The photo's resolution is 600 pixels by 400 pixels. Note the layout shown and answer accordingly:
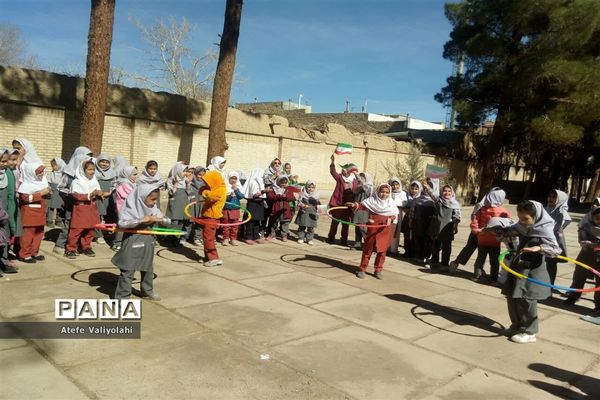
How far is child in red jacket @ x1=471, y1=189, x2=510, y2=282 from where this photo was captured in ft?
28.8

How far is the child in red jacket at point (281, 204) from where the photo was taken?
11180 millimetres

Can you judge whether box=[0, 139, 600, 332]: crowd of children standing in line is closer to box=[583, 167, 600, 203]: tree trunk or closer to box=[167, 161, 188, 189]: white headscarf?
box=[167, 161, 188, 189]: white headscarf

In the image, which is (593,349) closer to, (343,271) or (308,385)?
(308,385)

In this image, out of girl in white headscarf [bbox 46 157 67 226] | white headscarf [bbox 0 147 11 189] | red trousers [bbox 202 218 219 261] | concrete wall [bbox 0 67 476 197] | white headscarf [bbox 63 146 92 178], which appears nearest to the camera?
white headscarf [bbox 0 147 11 189]

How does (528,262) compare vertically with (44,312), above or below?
above

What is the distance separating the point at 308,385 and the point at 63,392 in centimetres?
190

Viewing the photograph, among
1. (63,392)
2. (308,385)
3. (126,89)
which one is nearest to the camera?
(63,392)

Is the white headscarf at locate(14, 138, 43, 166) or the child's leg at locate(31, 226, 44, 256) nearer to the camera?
the child's leg at locate(31, 226, 44, 256)

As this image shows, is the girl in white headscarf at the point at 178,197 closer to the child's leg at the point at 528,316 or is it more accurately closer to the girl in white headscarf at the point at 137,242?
the girl in white headscarf at the point at 137,242

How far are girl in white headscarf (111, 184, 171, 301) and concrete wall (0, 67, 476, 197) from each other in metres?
8.13

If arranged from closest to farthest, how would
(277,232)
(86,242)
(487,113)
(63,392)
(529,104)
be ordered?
(63,392) < (86,242) < (277,232) < (529,104) < (487,113)

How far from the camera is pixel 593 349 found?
5.70 metres

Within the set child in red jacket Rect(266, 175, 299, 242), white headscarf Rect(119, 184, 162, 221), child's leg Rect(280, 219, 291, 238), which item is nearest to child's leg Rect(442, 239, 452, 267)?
child in red jacket Rect(266, 175, 299, 242)

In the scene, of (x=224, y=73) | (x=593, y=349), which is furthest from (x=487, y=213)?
(x=224, y=73)
